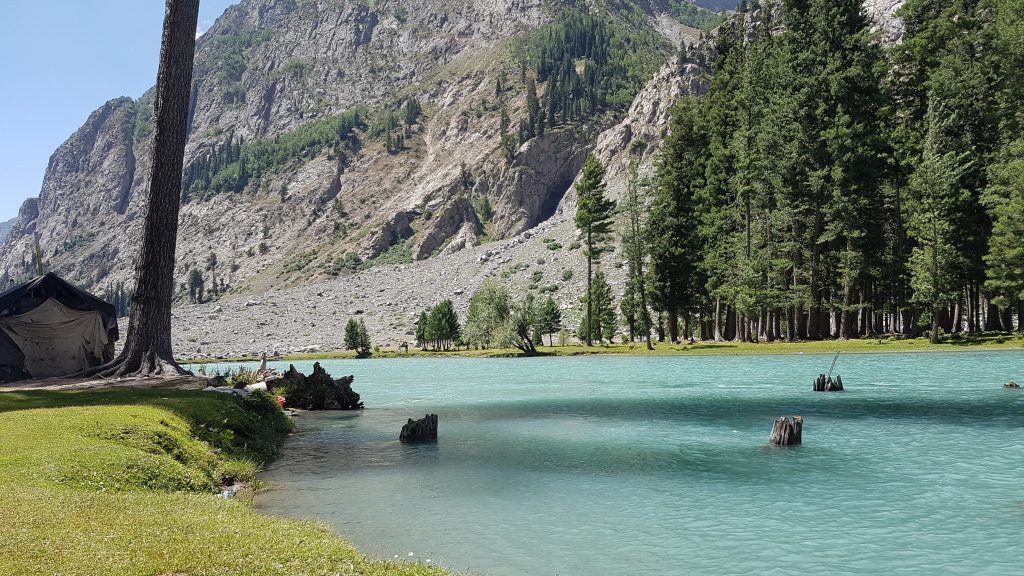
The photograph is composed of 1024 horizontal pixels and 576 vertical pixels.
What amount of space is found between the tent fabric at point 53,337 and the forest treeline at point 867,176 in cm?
4716

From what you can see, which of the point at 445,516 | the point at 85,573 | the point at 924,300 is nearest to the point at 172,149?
the point at 445,516

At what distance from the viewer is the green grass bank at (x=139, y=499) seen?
Answer: 22.4 ft

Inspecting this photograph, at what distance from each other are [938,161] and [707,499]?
4785 centimetres

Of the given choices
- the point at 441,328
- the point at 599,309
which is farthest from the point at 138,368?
the point at 441,328

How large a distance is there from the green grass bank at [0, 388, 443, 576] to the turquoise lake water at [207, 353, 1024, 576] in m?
1.55

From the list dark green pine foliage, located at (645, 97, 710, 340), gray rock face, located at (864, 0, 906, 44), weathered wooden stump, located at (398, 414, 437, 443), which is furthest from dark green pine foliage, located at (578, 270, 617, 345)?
gray rock face, located at (864, 0, 906, 44)

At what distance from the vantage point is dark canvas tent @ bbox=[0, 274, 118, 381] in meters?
26.6

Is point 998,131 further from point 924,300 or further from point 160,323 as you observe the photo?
point 160,323

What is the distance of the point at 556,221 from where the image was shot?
151125 millimetres

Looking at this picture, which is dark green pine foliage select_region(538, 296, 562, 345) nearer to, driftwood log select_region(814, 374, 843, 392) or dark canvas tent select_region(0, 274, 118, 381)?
driftwood log select_region(814, 374, 843, 392)

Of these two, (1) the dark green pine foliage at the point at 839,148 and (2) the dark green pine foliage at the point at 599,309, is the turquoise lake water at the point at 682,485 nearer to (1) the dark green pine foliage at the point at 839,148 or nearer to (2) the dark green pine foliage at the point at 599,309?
(1) the dark green pine foliage at the point at 839,148

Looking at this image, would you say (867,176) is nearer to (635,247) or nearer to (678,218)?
(678,218)

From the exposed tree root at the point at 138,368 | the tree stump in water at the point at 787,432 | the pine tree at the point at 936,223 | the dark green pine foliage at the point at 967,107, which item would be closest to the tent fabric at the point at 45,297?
the exposed tree root at the point at 138,368

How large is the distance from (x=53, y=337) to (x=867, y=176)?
56.6 meters
